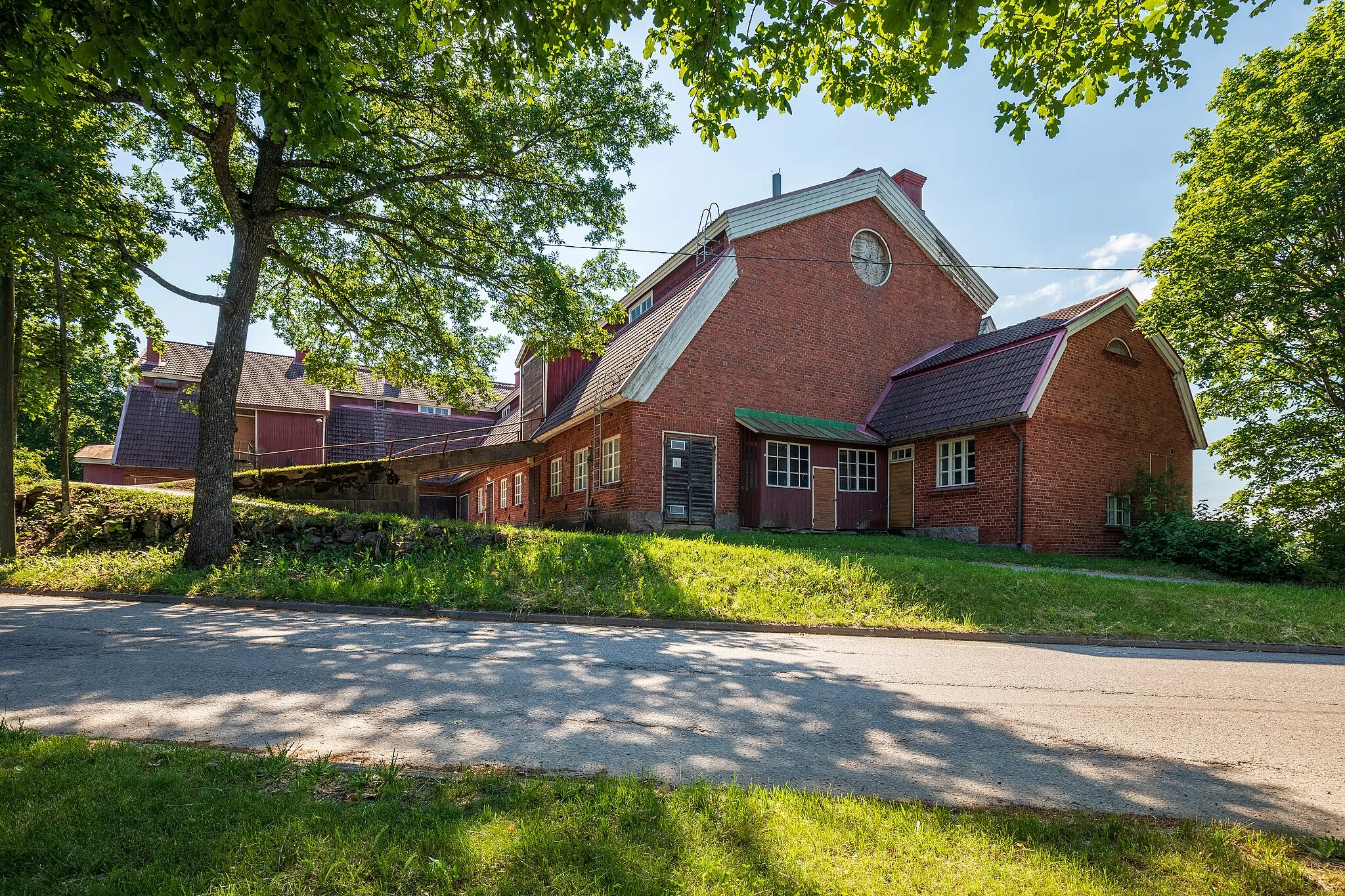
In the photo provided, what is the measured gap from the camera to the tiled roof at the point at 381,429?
3606 centimetres

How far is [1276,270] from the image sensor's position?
17000 mm

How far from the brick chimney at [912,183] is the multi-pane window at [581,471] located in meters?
14.6

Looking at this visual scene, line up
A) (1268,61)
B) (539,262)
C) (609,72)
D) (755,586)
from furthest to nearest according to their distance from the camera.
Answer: (1268,61), (539,262), (609,72), (755,586)

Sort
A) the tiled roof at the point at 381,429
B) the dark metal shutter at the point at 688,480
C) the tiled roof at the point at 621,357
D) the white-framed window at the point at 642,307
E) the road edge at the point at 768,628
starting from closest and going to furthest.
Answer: the road edge at the point at 768,628
the dark metal shutter at the point at 688,480
the tiled roof at the point at 621,357
the white-framed window at the point at 642,307
the tiled roof at the point at 381,429

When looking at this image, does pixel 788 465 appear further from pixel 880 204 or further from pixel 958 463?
pixel 880 204

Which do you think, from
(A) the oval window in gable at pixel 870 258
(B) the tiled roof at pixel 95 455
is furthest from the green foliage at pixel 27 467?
(A) the oval window in gable at pixel 870 258

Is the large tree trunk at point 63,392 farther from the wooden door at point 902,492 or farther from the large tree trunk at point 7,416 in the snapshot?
the wooden door at point 902,492

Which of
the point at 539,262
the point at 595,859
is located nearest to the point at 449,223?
the point at 539,262

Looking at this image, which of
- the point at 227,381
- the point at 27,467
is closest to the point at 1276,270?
the point at 227,381

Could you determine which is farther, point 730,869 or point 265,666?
point 265,666

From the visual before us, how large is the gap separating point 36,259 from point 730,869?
1661 centimetres

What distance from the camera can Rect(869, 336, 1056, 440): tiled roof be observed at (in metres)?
17.0

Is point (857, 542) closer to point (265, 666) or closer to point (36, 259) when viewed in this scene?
point (265, 666)

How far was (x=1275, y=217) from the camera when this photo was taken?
16.5 meters
